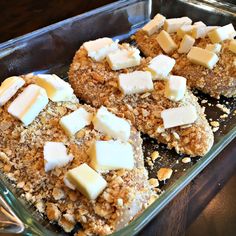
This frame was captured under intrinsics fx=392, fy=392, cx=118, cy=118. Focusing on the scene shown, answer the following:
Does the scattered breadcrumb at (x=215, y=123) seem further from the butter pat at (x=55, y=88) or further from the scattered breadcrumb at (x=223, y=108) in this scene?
the butter pat at (x=55, y=88)

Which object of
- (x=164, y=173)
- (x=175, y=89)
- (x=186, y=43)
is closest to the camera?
(x=164, y=173)

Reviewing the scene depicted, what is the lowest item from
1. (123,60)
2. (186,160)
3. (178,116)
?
(186,160)

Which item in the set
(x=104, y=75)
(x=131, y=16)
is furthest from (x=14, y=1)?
(x=104, y=75)

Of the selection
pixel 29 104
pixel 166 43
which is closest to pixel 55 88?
pixel 29 104

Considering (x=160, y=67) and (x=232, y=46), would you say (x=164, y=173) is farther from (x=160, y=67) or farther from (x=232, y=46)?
(x=232, y=46)

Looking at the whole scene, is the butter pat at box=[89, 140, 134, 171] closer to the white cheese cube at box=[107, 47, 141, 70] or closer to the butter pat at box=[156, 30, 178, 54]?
the white cheese cube at box=[107, 47, 141, 70]

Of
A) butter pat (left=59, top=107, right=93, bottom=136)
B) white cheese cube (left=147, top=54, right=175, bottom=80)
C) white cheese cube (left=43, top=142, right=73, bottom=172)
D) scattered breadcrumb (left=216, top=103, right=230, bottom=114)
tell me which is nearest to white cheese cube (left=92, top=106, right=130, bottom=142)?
butter pat (left=59, top=107, right=93, bottom=136)
